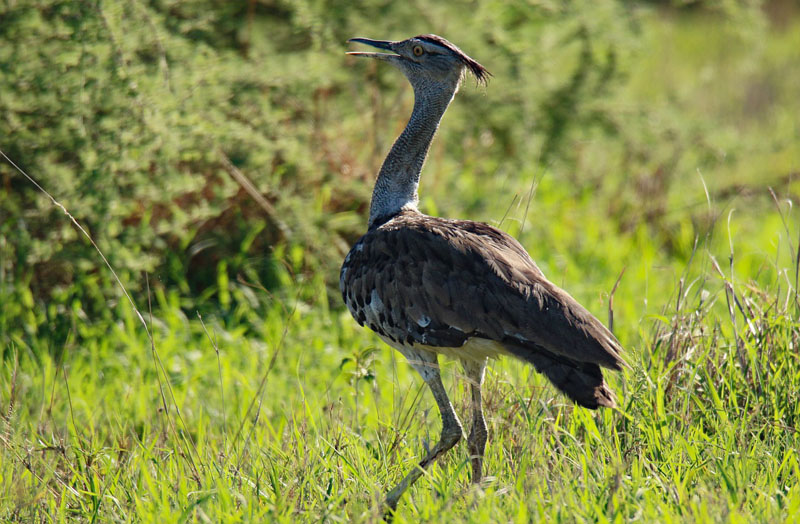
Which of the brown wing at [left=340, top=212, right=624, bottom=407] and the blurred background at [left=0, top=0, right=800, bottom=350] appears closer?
the brown wing at [left=340, top=212, right=624, bottom=407]

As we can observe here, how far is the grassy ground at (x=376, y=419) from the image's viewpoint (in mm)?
2859

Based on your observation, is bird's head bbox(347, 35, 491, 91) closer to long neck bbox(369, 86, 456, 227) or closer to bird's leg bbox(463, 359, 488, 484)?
long neck bbox(369, 86, 456, 227)

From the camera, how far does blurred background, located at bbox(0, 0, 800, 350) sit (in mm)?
4492

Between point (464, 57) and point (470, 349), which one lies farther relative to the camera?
point (464, 57)

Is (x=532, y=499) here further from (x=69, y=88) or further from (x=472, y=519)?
(x=69, y=88)

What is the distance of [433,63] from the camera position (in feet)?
13.0

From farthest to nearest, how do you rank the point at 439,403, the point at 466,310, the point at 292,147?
the point at 292,147 → the point at 439,403 → the point at 466,310

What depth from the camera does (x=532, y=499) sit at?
2740 millimetres

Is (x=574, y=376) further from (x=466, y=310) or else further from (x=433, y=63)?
(x=433, y=63)

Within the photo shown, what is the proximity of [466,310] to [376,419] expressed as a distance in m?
0.91

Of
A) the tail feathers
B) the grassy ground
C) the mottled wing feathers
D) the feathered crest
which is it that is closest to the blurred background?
the grassy ground

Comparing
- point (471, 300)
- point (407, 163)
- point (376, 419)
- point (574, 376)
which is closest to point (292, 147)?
point (407, 163)

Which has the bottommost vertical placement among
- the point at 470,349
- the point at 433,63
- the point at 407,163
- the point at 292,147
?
the point at 292,147

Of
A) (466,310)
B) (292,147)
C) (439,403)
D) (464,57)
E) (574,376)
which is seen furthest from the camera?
(292,147)
